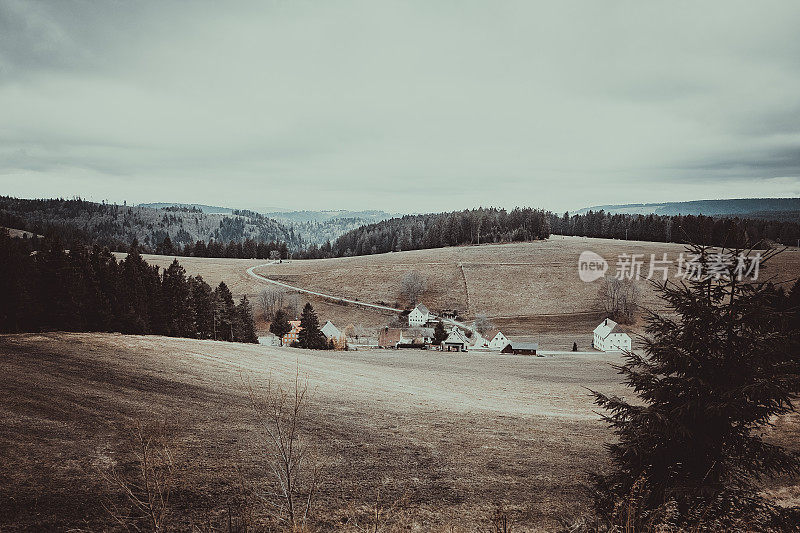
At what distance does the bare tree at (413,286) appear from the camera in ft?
279

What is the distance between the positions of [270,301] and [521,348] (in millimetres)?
50441

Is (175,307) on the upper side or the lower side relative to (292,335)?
upper

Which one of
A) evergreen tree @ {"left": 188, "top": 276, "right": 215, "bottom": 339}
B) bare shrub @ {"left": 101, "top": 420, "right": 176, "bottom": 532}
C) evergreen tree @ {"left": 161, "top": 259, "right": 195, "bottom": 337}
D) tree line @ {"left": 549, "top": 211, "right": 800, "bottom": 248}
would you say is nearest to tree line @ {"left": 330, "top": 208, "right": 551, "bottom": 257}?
tree line @ {"left": 549, "top": 211, "right": 800, "bottom": 248}

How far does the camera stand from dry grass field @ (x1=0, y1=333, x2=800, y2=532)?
962 centimetres

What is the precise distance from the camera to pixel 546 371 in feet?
133

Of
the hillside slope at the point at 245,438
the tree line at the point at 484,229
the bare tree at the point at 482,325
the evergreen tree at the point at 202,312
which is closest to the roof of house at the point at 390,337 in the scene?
the bare tree at the point at 482,325

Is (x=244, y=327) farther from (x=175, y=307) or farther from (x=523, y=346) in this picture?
(x=523, y=346)

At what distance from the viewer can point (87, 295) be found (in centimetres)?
3712

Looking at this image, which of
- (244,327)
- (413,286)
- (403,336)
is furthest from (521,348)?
(244,327)

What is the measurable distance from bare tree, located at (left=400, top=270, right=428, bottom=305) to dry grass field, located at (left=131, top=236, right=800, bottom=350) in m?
1.75

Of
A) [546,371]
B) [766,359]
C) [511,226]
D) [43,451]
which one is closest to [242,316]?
[546,371]

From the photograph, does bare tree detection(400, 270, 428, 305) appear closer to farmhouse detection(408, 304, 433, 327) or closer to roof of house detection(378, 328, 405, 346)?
farmhouse detection(408, 304, 433, 327)

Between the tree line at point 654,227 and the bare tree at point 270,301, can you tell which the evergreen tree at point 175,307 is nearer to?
the bare tree at point 270,301

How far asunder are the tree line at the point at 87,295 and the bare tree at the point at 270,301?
22.1 m
